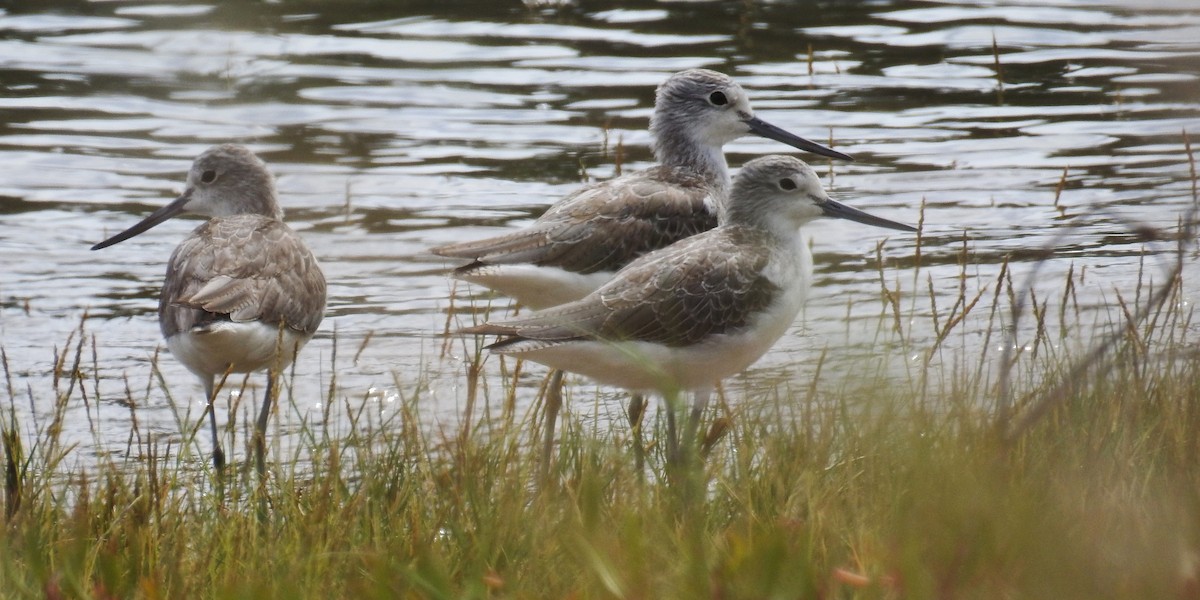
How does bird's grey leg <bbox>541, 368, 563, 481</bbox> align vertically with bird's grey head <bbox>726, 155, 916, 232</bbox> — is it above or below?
below

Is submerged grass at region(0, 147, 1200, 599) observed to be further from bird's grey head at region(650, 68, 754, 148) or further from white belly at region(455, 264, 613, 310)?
bird's grey head at region(650, 68, 754, 148)

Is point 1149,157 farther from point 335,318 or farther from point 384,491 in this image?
point 384,491

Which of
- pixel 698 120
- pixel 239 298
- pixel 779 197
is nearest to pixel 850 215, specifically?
pixel 779 197

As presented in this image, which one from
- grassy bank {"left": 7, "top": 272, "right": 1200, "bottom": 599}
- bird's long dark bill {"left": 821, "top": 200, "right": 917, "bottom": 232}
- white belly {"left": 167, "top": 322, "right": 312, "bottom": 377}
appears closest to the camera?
grassy bank {"left": 7, "top": 272, "right": 1200, "bottom": 599}

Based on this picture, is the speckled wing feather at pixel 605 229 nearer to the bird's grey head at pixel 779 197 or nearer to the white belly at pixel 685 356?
the bird's grey head at pixel 779 197

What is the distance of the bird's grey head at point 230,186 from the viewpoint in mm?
8219

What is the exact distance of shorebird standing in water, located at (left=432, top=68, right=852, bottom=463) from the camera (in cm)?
664

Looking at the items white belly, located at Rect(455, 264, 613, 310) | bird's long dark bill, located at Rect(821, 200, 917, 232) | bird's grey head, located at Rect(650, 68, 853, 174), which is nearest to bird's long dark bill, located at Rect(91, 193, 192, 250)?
white belly, located at Rect(455, 264, 613, 310)

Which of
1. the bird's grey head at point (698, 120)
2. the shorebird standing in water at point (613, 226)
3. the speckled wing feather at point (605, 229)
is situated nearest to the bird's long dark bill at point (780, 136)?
the bird's grey head at point (698, 120)

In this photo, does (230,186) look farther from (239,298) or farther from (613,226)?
(613,226)

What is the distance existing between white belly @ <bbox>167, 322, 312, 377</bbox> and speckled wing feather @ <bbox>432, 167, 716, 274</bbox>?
86cm

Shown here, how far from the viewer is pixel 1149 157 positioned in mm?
11203

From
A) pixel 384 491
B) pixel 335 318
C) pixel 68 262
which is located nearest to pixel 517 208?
pixel 335 318

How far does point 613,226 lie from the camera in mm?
6895
